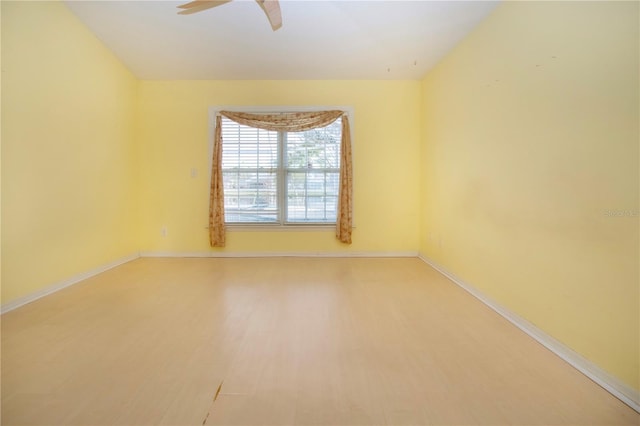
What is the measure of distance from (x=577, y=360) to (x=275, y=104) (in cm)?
374

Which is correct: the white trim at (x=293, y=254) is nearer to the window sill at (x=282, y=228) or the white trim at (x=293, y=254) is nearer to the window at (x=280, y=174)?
the window sill at (x=282, y=228)

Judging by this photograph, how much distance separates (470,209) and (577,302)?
120 centimetres

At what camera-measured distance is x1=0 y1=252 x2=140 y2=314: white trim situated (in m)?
2.10

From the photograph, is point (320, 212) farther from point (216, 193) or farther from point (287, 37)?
point (287, 37)

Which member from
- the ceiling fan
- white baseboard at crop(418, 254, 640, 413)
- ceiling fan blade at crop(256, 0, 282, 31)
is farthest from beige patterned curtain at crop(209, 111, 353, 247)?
white baseboard at crop(418, 254, 640, 413)

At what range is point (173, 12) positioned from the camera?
2.59 meters

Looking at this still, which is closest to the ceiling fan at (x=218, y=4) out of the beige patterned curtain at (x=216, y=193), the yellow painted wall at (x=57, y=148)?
the yellow painted wall at (x=57, y=148)

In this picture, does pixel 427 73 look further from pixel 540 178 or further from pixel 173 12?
pixel 173 12

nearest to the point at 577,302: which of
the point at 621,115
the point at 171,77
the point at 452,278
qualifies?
the point at 621,115

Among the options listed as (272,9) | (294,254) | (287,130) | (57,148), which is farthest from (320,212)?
(57,148)

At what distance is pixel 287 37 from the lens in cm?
290

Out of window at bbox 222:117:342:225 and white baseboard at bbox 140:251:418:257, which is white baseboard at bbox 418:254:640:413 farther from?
window at bbox 222:117:342:225

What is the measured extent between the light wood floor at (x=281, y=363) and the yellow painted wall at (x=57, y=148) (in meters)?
0.45

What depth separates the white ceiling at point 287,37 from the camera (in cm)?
251
